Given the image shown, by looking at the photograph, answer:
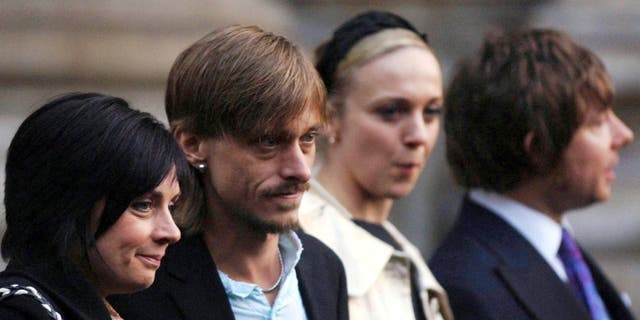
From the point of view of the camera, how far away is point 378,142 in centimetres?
524

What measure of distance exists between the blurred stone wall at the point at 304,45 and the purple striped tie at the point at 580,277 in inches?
112

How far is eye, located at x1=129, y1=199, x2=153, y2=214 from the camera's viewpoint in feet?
12.2

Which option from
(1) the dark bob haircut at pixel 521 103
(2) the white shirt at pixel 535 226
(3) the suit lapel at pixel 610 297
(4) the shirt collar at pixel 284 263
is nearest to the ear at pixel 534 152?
(1) the dark bob haircut at pixel 521 103

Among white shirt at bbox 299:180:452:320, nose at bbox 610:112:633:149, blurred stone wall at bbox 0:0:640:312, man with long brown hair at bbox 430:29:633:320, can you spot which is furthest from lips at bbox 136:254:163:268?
blurred stone wall at bbox 0:0:640:312

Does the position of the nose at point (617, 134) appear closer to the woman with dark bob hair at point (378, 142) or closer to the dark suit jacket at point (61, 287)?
the woman with dark bob hair at point (378, 142)

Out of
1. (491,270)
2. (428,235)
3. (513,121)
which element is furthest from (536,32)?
(428,235)

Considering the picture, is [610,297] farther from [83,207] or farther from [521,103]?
[83,207]

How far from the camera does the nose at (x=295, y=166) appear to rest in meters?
4.07

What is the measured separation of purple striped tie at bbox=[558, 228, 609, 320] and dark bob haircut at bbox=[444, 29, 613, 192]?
0.91ft

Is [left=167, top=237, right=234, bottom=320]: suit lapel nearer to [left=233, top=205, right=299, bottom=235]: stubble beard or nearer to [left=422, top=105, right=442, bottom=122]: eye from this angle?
[left=233, top=205, right=299, bottom=235]: stubble beard

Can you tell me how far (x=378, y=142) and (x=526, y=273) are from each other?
0.66 meters

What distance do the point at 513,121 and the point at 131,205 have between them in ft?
7.28

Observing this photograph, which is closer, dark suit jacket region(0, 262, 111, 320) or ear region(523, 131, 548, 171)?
dark suit jacket region(0, 262, 111, 320)

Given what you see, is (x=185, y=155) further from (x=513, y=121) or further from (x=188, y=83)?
(x=513, y=121)
